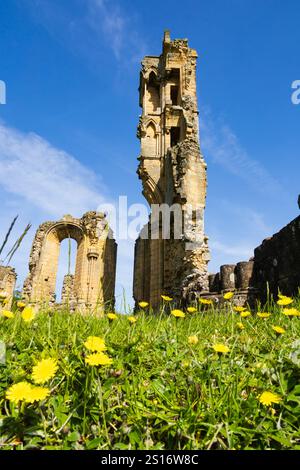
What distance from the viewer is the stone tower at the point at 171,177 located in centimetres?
1201

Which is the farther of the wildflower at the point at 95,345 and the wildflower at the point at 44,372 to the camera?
the wildflower at the point at 95,345

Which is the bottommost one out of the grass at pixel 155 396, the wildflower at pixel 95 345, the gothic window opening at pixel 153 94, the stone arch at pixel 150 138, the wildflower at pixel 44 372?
the grass at pixel 155 396

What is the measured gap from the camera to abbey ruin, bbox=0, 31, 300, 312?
7441 millimetres

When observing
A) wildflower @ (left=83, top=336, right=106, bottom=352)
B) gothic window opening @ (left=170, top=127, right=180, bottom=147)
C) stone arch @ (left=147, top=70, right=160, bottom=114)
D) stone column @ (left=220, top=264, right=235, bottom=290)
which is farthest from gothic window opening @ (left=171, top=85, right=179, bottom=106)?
wildflower @ (left=83, top=336, right=106, bottom=352)

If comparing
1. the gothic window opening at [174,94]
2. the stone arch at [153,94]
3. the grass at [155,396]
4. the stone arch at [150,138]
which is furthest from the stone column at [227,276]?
the gothic window opening at [174,94]

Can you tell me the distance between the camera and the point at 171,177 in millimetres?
14539

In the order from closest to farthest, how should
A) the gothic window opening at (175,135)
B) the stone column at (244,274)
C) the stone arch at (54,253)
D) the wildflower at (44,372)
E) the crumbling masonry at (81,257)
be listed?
1. the wildflower at (44,372)
2. the stone column at (244,274)
3. the gothic window opening at (175,135)
4. the crumbling masonry at (81,257)
5. the stone arch at (54,253)

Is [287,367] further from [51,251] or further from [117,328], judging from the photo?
[51,251]

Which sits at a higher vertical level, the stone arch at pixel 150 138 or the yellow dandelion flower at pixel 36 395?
the stone arch at pixel 150 138

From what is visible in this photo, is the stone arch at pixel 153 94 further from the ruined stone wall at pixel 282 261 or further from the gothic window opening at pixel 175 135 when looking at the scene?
the ruined stone wall at pixel 282 261

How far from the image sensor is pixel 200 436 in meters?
1.38

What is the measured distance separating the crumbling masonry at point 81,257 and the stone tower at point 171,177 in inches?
128

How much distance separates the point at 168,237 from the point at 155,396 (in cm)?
1273

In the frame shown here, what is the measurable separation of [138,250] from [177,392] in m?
15.4
